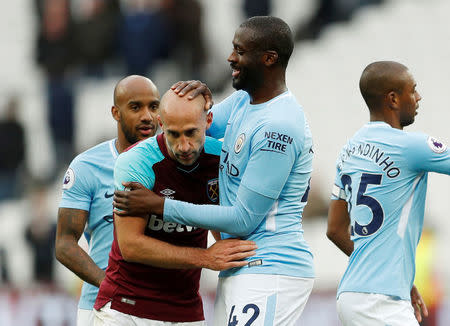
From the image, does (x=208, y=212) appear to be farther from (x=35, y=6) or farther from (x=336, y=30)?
(x=35, y=6)

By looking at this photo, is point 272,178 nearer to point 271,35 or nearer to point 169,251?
point 169,251

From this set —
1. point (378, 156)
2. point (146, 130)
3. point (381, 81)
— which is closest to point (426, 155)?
point (378, 156)

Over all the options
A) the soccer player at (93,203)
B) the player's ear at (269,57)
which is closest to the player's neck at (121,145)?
the soccer player at (93,203)

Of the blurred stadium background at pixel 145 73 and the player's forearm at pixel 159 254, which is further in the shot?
the blurred stadium background at pixel 145 73

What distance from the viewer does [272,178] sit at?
4.36 m

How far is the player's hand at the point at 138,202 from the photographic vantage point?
4445 millimetres

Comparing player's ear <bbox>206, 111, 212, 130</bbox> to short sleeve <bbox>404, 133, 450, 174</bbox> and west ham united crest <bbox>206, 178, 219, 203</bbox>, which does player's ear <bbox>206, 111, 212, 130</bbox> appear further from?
short sleeve <bbox>404, 133, 450, 174</bbox>

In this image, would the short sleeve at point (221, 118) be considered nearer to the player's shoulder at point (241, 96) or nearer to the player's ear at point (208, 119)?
the player's shoulder at point (241, 96)

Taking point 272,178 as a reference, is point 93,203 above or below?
below

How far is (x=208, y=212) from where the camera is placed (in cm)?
441

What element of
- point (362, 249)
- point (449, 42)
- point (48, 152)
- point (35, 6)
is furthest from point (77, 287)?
point (362, 249)

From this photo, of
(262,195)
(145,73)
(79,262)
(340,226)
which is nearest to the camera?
(262,195)

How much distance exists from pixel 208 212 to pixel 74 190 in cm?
150

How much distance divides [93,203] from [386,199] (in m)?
1.91
